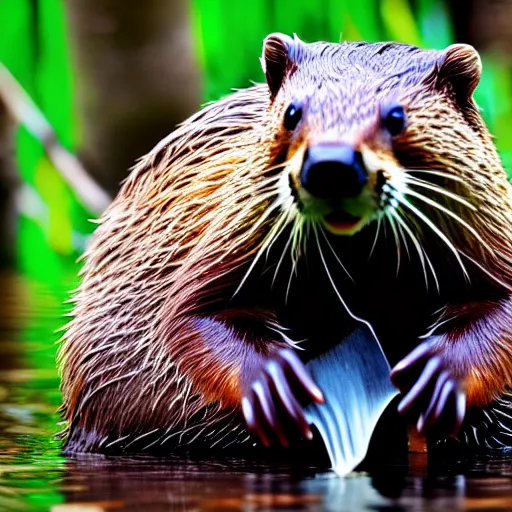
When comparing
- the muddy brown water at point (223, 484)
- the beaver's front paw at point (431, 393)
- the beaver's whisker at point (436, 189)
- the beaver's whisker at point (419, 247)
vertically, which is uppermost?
the beaver's whisker at point (436, 189)

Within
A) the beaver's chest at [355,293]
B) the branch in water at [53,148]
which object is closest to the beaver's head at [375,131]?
the beaver's chest at [355,293]

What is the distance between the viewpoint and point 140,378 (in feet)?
15.0

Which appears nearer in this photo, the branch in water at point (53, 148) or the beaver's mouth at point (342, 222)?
the beaver's mouth at point (342, 222)

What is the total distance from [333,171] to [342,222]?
0.75ft

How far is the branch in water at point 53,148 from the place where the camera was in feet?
34.3

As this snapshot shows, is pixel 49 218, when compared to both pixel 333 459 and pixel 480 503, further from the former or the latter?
pixel 480 503

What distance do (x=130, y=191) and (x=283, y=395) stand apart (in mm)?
1426

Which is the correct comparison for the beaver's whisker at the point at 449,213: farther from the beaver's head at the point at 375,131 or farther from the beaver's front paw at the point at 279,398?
the beaver's front paw at the point at 279,398

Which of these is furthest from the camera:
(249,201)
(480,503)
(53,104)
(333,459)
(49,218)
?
(53,104)

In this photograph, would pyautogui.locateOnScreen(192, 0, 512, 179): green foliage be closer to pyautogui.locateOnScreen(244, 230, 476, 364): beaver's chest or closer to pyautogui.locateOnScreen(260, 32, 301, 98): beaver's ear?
pyautogui.locateOnScreen(260, 32, 301, 98): beaver's ear

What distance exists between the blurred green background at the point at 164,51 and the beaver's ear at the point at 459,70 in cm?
426

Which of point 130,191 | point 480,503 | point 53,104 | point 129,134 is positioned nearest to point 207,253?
point 130,191

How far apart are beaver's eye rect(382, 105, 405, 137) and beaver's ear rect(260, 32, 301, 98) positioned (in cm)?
40

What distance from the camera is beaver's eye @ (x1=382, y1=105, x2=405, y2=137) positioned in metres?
3.84
